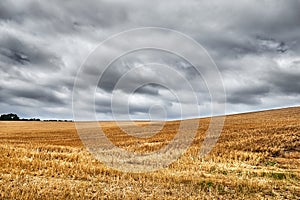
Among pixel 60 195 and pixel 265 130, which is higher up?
pixel 265 130

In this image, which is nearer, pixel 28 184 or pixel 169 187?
pixel 28 184

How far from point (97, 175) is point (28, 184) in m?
3.01

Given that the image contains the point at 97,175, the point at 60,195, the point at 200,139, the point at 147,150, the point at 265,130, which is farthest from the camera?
the point at 265,130

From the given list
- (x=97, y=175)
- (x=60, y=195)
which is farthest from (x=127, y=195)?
(x=97, y=175)

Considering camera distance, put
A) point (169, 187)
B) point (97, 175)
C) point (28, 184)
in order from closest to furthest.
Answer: point (28, 184)
point (169, 187)
point (97, 175)

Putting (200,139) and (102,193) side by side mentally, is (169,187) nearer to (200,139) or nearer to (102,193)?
(102,193)

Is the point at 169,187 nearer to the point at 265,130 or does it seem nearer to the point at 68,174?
the point at 68,174

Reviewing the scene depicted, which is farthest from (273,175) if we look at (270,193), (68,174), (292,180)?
(68,174)

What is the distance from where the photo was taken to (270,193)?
11.2m

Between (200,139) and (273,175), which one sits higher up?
(200,139)

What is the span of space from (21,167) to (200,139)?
1819 centimetres

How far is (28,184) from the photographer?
10547 millimetres

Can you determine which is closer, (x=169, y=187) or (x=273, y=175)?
(x=169, y=187)

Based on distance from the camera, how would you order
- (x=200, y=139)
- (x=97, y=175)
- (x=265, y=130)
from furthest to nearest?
(x=265, y=130) → (x=200, y=139) → (x=97, y=175)
